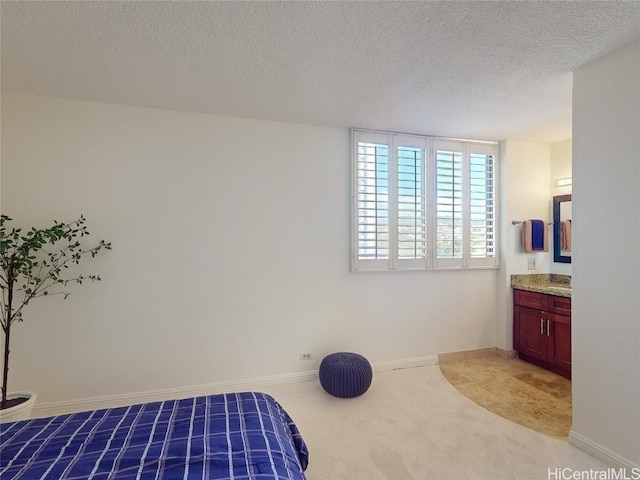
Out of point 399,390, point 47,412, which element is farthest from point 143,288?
point 399,390

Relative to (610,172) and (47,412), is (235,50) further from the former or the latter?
(47,412)

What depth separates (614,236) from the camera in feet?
6.86

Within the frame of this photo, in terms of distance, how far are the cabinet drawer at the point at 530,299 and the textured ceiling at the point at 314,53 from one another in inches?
71.9

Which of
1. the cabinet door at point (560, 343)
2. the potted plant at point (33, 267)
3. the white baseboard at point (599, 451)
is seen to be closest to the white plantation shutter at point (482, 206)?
the cabinet door at point (560, 343)

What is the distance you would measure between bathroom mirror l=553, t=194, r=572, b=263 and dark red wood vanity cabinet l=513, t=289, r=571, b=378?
26.6 inches

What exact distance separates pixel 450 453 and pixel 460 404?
2.44 ft

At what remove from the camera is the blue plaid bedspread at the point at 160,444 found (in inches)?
48.9

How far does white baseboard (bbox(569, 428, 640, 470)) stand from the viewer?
2004 millimetres

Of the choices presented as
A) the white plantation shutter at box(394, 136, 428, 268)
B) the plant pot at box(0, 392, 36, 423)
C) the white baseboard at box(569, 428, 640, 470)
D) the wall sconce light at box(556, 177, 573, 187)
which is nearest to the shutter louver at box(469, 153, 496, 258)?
the white plantation shutter at box(394, 136, 428, 268)

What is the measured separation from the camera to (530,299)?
3.78 m

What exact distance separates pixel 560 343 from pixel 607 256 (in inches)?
67.3

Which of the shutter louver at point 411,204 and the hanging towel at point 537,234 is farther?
the hanging towel at point 537,234

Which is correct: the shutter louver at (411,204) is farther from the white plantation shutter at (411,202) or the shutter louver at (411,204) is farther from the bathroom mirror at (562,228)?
the bathroom mirror at (562,228)

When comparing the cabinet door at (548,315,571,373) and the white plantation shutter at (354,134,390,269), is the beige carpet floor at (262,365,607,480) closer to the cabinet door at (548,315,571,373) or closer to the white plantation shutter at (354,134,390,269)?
the cabinet door at (548,315,571,373)
